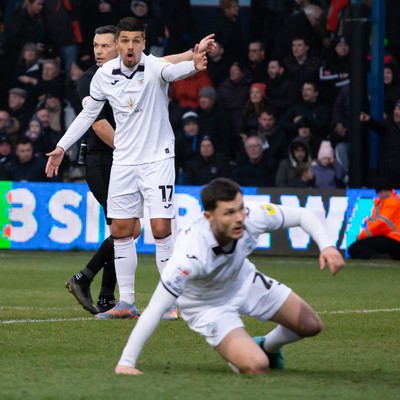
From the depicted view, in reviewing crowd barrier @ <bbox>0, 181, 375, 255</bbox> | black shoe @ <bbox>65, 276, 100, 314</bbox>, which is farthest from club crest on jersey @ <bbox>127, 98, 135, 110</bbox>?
crowd barrier @ <bbox>0, 181, 375, 255</bbox>

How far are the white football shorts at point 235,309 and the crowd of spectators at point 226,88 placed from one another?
406 inches

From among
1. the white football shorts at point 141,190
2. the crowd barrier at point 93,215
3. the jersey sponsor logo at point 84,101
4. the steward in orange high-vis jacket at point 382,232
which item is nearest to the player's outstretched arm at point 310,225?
Result: the white football shorts at point 141,190

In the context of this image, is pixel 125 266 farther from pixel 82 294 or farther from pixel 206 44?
pixel 206 44

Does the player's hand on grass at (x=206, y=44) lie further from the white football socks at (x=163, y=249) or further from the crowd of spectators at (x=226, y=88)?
the crowd of spectators at (x=226, y=88)

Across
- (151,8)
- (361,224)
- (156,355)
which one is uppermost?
(151,8)

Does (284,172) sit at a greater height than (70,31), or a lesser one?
lesser

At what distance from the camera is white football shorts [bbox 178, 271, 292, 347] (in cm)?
678

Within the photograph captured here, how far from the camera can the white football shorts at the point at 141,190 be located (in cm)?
929

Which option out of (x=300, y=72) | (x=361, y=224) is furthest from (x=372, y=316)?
(x=300, y=72)

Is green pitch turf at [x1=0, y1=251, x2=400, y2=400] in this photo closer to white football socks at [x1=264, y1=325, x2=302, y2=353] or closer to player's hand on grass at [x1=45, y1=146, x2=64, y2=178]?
white football socks at [x1=264, y1=325, x2=302, y2=353]

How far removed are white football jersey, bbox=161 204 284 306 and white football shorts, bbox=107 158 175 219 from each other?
2.33m

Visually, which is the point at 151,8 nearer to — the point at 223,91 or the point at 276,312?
the point at 223,91

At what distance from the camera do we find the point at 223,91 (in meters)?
19.1

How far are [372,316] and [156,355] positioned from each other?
287 cm
